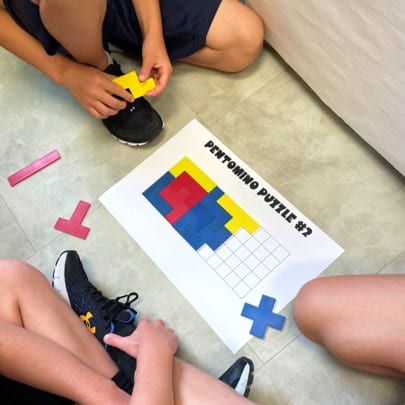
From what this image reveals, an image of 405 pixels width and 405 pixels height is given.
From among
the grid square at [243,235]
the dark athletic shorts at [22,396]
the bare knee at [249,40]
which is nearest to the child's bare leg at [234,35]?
the bare knee at [249,40]

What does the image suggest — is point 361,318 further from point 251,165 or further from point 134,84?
point 134,84

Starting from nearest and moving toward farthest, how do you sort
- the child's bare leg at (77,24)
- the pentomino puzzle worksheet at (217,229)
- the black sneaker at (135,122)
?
the child's bare leg at (77,24) < the pentomino puzzle worksheet at (217,229) < the black sneaker at (135,122)

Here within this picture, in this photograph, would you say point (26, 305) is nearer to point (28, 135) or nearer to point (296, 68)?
point (28, 135)

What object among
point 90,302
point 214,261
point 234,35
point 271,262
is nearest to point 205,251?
point 214,261

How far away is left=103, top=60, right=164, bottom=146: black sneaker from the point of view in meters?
0.99

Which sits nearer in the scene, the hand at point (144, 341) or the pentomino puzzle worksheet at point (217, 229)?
the hand at point (144, 341)

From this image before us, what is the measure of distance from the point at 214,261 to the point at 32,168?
1.46ft

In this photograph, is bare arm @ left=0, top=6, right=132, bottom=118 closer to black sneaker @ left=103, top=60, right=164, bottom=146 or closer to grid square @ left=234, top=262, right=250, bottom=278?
black sneaker @ left=103, top=60, right=164, bottom=146

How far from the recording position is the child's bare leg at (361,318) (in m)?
0.69

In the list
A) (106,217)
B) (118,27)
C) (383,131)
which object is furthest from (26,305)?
(383,131)

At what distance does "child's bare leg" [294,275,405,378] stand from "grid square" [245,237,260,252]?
Result: 0.54ft

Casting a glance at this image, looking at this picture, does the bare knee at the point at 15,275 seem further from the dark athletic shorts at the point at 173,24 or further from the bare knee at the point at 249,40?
the bare knee at the point at 249,40

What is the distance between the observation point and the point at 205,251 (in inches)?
36.6

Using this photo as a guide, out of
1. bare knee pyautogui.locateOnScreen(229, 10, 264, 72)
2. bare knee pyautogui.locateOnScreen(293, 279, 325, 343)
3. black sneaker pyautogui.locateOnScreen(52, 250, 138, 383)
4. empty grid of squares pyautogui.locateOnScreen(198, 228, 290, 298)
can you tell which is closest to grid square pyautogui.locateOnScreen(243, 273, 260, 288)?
empty grid of squares pyautogui.locateOnScreen(198, 228, 290, 298)
